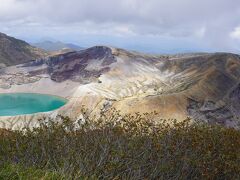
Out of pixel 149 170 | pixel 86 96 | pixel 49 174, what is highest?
pixel 49 174

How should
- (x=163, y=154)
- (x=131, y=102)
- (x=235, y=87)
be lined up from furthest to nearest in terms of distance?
1. (x=235, y=87)
2. (x=131, y=102)
3. (x=163, y=154)

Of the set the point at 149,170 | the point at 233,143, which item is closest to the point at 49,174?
the point at 149,170

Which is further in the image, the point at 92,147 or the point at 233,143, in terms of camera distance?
the point at 233,143

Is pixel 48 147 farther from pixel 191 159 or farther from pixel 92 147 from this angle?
pixel 191 159

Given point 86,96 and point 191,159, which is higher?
point 191,159

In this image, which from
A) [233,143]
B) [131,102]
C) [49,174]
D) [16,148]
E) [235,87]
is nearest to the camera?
[49,174]

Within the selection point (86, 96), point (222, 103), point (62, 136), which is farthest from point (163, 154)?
point (86, 96)
